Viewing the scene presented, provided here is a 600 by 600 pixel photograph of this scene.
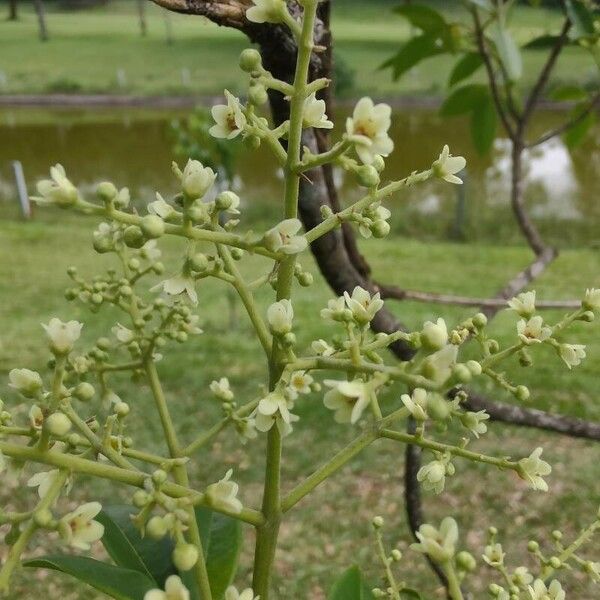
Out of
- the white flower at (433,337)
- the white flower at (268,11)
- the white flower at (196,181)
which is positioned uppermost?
the white flower at (268,11)

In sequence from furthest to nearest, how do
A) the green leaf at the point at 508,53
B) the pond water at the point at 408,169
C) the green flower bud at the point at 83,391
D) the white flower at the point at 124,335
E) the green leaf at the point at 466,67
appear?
the pond water at the point at 408,169
the green leaf at the point at 466,67
the green leaf at the point at 508,53
the white flower at the point at 124,335
the green flower bud at the point at 83,391

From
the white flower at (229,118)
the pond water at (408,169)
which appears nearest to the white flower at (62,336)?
the white flower at (229,118)

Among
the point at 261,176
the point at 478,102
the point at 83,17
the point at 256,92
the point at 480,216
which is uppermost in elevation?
the point at 256,92

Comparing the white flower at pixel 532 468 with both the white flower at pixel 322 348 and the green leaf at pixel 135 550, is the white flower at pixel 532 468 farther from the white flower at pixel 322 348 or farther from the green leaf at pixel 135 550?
the green leaf at pixel 135 550

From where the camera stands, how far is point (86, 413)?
104 inches

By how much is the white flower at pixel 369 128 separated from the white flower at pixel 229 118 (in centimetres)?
6

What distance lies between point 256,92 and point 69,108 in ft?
46.8

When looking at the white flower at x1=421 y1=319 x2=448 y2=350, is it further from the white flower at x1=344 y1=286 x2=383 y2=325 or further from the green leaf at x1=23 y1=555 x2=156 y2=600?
the green leaf at x1=23 y1=555 x2=156 y2=600

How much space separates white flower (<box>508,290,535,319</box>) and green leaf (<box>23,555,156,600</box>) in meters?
0.32

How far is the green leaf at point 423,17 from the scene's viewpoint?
115 centimetres

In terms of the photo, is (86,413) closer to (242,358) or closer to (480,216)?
(242,358)

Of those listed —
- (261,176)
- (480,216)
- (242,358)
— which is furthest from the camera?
(261,176)

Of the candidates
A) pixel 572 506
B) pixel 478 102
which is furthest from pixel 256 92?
pixel 572 506

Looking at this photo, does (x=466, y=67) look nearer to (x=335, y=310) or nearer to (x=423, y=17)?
(x=423, y=17)
